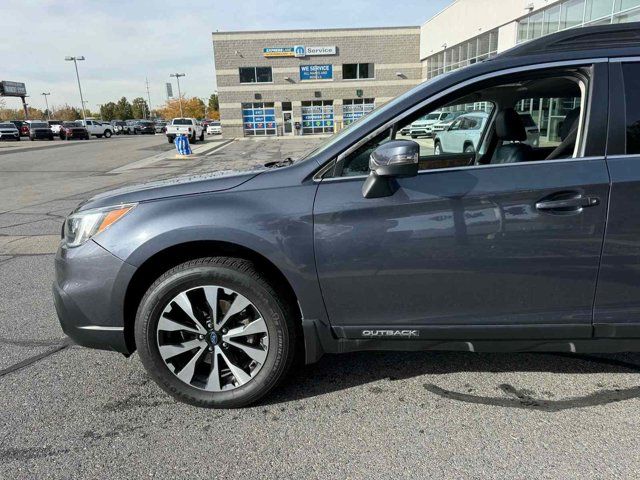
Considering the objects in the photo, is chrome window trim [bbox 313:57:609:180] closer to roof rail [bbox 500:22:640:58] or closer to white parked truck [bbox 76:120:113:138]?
roof rail [bbox 500:22:640:58]

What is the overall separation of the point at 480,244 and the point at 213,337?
1.55 meters

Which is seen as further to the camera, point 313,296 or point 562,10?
point 562,10

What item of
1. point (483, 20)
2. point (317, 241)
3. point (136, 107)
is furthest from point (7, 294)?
point (136, 107)

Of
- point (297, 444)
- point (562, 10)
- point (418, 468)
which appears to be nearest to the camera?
point (418, 468)

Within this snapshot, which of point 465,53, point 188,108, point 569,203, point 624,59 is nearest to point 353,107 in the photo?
point 465,53

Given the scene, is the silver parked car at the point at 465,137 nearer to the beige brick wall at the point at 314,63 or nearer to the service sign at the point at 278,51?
the beige brick wall at the point at 314,63

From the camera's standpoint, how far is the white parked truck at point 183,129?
1299 inches

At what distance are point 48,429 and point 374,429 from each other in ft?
5.87

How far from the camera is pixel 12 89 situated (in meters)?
61.2

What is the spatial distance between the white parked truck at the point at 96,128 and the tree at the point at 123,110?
188ft

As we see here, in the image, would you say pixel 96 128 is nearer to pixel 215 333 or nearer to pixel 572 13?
pixel 572 13

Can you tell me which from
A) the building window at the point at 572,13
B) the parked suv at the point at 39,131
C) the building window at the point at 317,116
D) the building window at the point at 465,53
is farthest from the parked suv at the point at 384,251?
the parked suv at the point at 39,131

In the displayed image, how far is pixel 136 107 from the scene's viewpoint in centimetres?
11200

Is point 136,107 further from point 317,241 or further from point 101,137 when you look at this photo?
point 317,241
